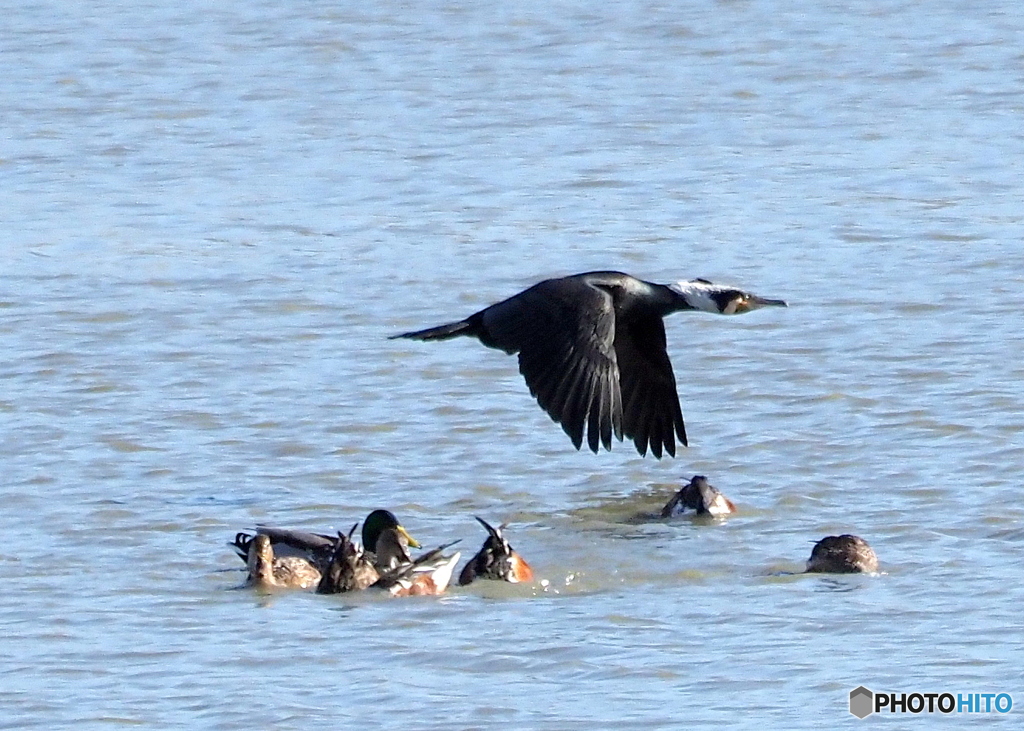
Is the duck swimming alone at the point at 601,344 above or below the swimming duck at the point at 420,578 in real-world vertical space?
above

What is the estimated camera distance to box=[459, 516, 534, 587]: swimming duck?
811 centimetres

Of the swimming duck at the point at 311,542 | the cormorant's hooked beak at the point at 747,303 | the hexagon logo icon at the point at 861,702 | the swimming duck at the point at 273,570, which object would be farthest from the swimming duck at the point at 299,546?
the cormorant's hooked beak at the point at 747,303

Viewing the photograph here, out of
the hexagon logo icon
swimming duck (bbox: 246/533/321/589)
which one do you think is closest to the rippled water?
the hexagon logo icon

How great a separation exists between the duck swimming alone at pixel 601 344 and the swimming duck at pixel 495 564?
4.14ft

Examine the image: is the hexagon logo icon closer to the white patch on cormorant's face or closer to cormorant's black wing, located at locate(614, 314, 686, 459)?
cormorant's black wing, located at locate(614, 314, 686, 459)

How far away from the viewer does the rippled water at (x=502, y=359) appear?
7.22 m

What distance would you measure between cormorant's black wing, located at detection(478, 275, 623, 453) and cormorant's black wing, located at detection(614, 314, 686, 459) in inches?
15.4

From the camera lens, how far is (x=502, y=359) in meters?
12.0

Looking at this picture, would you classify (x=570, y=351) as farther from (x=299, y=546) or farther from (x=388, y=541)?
(x=299, y=546)

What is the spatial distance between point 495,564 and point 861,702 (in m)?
1.79

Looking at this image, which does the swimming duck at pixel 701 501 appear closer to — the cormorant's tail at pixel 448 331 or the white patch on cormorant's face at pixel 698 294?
the white patch on cormorant's face at pixel 698 294

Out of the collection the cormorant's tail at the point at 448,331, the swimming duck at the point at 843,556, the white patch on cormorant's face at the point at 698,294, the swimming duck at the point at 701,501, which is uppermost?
the white patch on cormorant's face at the point at 698,294

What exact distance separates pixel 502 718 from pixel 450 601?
1347mm

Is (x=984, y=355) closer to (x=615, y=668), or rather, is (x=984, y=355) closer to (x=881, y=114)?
(x=615, y=668)
